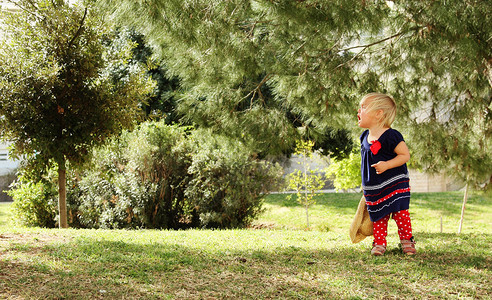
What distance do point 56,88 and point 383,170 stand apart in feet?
14.1

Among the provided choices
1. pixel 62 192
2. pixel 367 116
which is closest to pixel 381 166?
pixel 367 116

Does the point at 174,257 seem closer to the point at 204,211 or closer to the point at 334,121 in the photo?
the point at 334,121

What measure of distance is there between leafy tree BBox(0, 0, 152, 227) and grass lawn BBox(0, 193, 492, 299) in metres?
1.31

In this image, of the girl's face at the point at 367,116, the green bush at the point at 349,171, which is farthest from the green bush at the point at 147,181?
the green bush at the point at 349,171

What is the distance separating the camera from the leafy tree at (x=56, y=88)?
552 cm

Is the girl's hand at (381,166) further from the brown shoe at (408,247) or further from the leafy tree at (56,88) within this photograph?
the leafy tree at (56,88)

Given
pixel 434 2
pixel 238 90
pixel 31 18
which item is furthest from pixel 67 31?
pixel 434 2

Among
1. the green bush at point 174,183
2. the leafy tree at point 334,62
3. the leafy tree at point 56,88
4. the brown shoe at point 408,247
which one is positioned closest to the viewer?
the brown shoe at point 408,247

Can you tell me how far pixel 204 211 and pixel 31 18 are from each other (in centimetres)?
410

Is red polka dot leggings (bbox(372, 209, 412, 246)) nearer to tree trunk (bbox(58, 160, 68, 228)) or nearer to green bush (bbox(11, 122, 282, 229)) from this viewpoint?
green bush (bbox(11, 122, 282, 229))

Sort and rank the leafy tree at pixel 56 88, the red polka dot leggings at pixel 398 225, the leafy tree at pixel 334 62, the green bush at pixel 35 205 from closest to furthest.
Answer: the red polka dot leggings at pixel 398 225 → the leafy tree at pixel 334 62 → the leafy tree at pixel 56 88 → the green bush at pixel 35 205

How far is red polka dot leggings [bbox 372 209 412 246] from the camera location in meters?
3.79

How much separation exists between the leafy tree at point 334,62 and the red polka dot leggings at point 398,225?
172 centimetres

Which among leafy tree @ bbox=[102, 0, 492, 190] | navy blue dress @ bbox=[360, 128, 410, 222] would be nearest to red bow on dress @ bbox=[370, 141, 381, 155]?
navy blue dress @ bbox=[360, 128, 410, 222]
